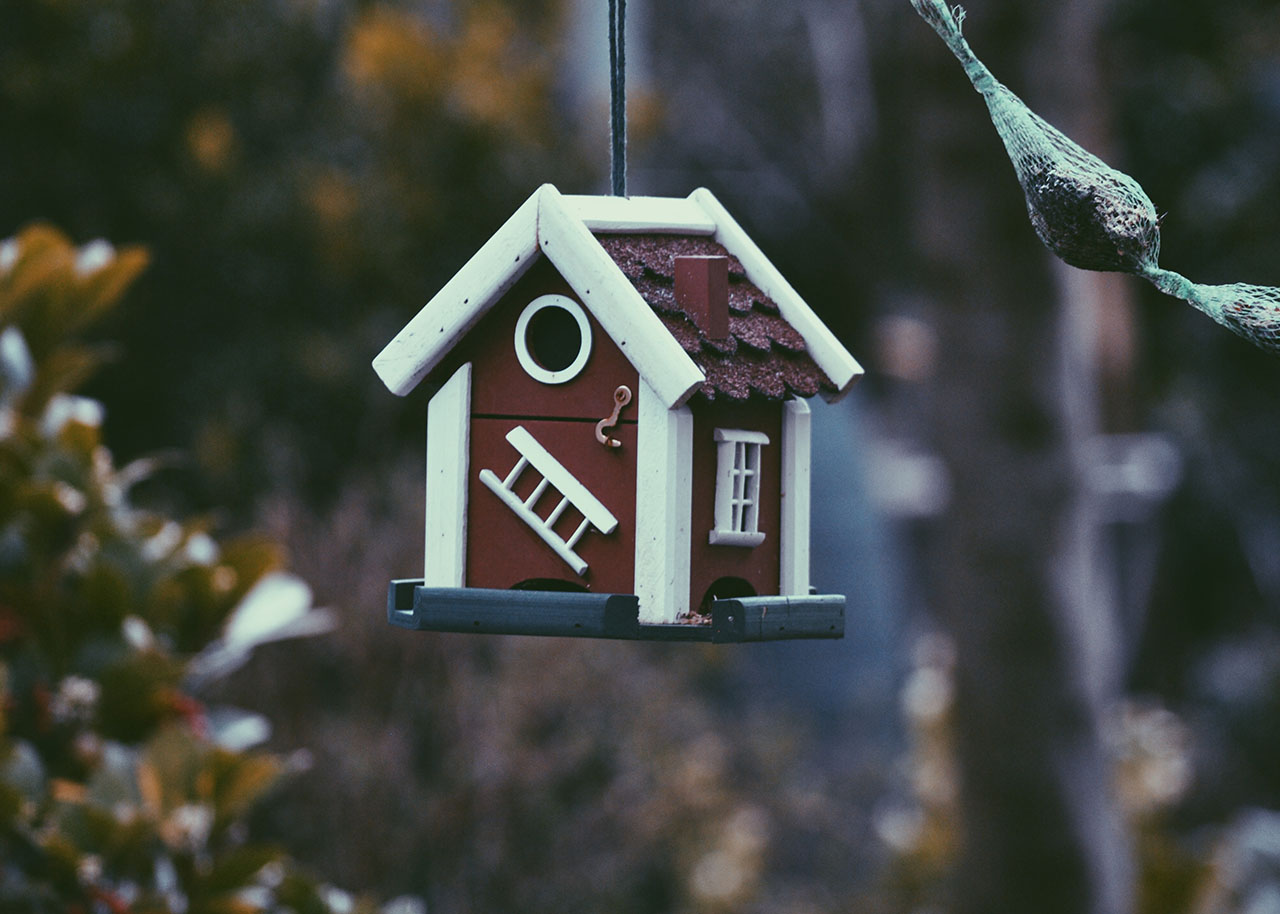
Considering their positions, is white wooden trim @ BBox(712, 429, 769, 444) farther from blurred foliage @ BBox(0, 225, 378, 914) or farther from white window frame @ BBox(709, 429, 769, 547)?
blurred foliage @ BBox(0, 225, 378, 914)

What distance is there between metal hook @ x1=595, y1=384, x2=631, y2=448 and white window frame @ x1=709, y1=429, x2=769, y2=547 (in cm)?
14

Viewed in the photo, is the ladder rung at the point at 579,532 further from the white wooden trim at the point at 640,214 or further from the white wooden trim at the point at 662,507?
the white wooden trim at the point at 640,214

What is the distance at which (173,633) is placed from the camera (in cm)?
255

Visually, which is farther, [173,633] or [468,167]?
[468,167]

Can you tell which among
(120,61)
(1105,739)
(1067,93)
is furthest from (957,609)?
(120,61)

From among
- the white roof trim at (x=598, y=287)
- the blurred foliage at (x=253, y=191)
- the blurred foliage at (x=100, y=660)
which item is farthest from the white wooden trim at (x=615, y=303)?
the blurred foliage at (x=253, y=191)

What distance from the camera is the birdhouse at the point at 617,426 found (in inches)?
67.8

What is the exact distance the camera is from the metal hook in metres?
1.78

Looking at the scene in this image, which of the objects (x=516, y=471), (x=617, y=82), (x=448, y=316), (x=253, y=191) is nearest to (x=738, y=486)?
(x=516, y=471)

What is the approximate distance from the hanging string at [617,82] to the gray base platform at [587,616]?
1.82 feet

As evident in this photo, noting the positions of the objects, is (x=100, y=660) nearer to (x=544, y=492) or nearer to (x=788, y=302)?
(x=544, y=492)

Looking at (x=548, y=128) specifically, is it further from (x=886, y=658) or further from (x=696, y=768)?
(x=886, y=658)

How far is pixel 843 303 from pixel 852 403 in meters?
2.06

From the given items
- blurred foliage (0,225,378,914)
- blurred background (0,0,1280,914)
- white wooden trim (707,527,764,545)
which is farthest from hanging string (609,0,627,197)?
blurred background (0,0,1280,914)
